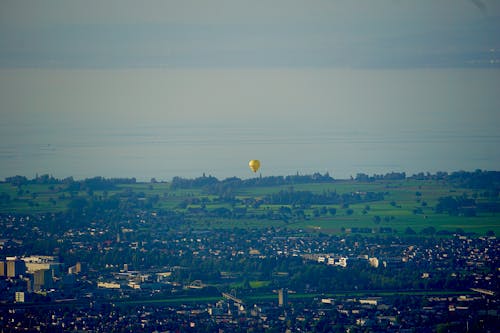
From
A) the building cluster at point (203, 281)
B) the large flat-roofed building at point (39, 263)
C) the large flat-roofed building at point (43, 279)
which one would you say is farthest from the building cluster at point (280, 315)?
the large flat-roofed building at point (39, 263)

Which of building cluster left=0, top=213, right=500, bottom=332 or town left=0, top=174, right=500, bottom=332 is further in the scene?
town left=0, top=174, right=500, bottom=332

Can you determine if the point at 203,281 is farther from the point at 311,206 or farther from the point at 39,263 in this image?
the point at 311,206

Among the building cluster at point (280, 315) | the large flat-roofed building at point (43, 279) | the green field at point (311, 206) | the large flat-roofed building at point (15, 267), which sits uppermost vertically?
the green field at point (311, 206)

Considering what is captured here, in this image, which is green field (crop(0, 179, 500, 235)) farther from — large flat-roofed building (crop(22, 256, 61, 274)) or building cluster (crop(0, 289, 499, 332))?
building cluster (crop(0, 289, 499, 332))

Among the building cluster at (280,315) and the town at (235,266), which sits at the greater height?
the town at (235,266)

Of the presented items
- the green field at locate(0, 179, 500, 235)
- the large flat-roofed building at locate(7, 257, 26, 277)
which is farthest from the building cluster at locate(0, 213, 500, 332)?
the green field at locate(0, 179, 500, 235)

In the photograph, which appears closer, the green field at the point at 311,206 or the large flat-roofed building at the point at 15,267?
the large flat-roofed building at the point at 15,267

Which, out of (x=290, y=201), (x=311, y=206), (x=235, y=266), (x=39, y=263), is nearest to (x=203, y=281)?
(x=235, y=266)

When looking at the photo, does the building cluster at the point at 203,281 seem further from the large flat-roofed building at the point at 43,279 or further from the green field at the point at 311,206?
the green field at the point at 311,206
